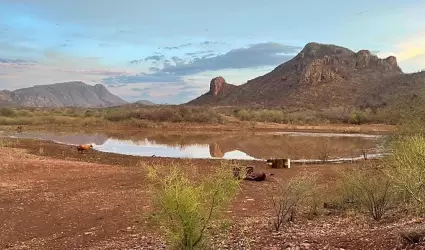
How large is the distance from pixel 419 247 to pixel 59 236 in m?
7.97

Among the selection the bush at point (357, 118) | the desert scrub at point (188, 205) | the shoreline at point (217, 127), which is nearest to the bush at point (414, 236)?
the desert scrub at point (188, 205)

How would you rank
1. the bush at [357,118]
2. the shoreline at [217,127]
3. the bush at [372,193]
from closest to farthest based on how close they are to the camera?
the bush at [372,193] < the shoreline at [217,127] < the bush at [357,118]

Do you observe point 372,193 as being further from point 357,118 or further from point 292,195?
point 357,118

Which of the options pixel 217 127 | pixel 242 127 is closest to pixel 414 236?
pixel 217 127

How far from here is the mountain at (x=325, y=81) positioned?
98.4 metres

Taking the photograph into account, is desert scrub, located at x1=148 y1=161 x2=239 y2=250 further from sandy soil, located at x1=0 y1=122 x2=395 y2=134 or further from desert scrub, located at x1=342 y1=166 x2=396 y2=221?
sandy soil, located at x1=0 y1=122 x2=395 y2=134

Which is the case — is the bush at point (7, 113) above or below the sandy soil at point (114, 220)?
above

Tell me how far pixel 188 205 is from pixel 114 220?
6.05m

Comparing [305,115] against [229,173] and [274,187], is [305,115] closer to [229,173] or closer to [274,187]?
[274,187]

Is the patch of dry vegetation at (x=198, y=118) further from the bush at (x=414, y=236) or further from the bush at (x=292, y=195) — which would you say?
the bush at (x=414, y=236)

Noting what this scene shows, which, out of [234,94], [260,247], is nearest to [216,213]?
[260,247]

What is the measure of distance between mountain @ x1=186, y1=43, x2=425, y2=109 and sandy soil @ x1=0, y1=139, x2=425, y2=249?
7785cm

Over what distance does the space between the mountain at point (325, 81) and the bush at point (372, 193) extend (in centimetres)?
8108

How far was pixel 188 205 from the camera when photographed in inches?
275
